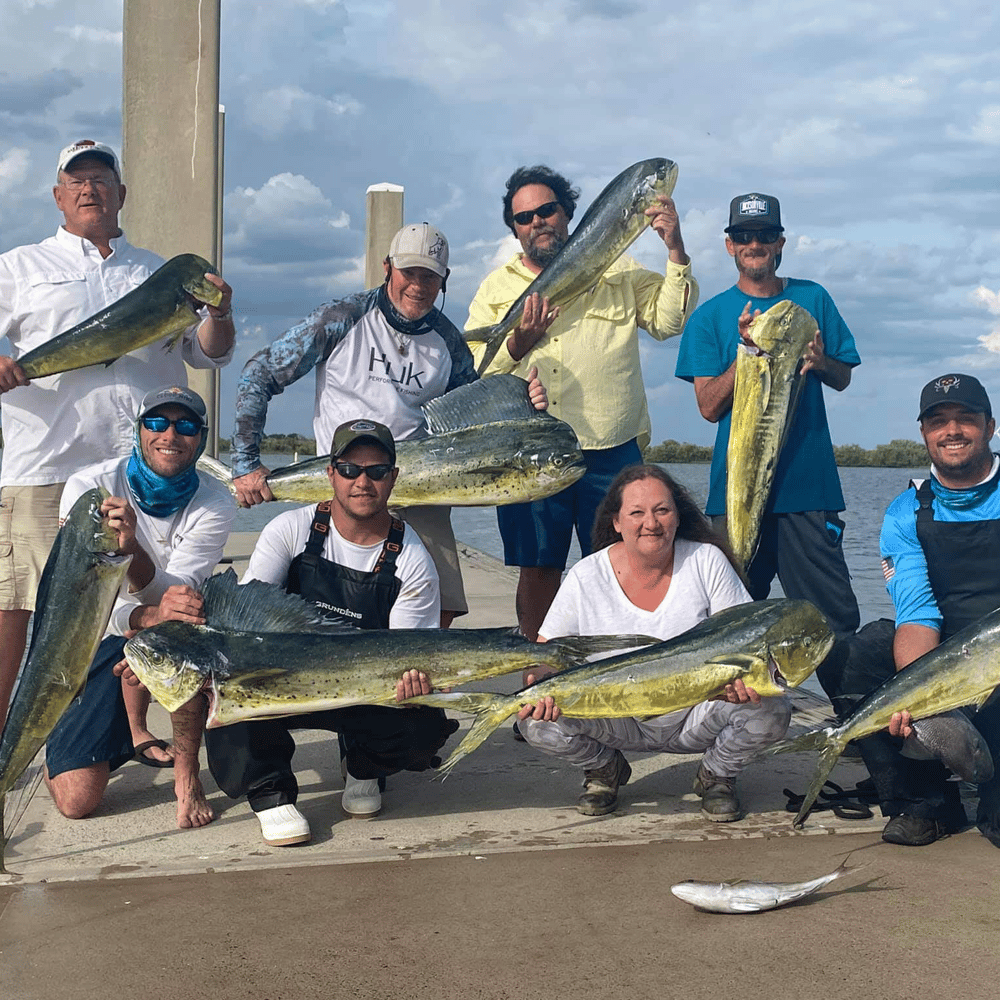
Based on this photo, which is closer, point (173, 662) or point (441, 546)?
point (173, 662)

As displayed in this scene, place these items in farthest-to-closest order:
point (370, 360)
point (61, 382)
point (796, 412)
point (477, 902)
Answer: point (796, 412) → point (370, 360) → point (61, 382) → point (477, 902)

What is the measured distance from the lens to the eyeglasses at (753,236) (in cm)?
471

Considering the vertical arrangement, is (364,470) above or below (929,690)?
above

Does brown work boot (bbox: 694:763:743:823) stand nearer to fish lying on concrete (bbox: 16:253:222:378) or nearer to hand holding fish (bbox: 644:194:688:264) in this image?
hand holding fish (bbox: 644:194:688:264)

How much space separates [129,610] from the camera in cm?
398

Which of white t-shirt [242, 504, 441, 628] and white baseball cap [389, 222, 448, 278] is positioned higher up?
white baseball cap [389, 222, 448, 278]

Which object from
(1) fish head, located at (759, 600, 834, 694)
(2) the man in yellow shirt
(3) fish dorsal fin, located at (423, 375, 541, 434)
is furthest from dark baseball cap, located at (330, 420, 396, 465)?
(1) fish head, located at (759, 600, 834, 694)

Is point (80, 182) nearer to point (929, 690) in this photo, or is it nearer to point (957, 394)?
point (957, 394)

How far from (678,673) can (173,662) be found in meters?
1.44

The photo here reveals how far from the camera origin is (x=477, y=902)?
3.21 meters

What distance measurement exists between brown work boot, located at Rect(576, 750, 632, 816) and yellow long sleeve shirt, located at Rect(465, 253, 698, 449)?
137cm

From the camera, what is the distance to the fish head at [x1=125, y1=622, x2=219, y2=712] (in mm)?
3486

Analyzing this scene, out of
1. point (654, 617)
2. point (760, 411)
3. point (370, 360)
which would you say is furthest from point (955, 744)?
point (370, 360)

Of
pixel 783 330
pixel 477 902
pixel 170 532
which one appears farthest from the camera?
pixel 783 330
